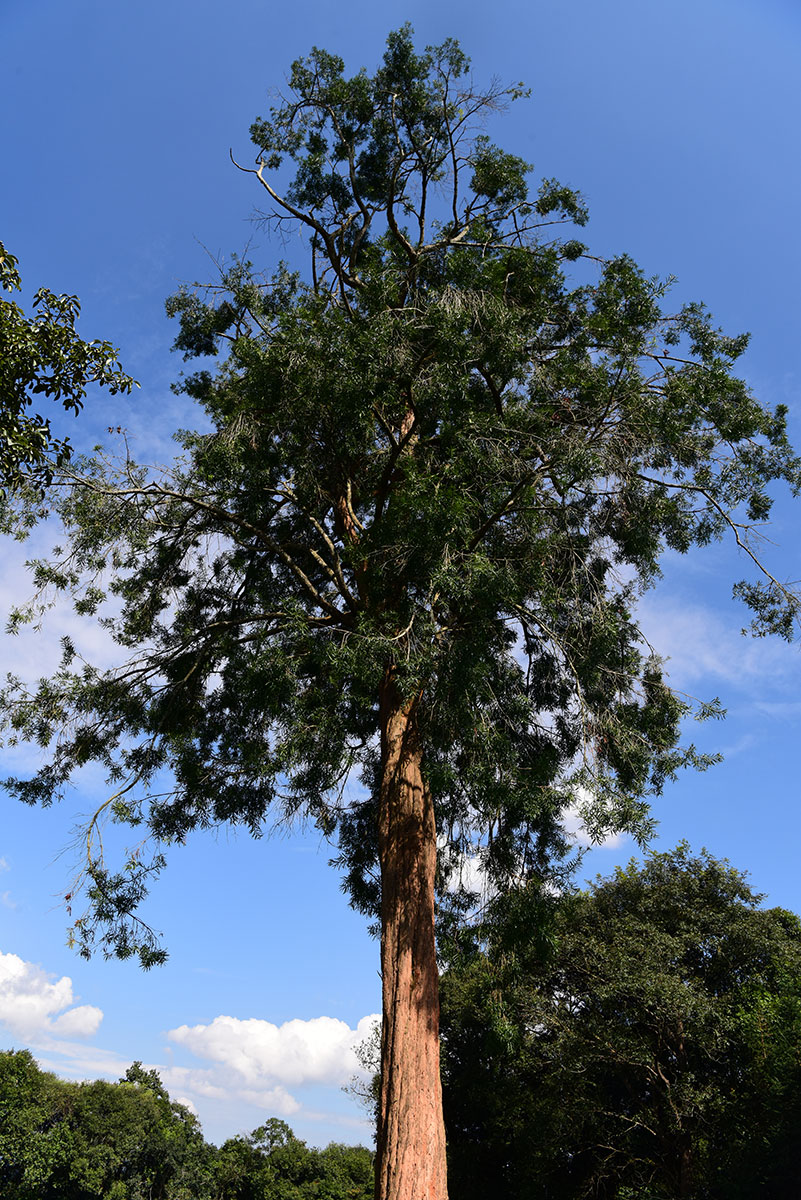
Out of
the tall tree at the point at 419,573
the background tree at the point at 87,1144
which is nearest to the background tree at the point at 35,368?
the tall tree at the point at 419,573

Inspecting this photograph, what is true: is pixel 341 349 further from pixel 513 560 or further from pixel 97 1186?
pixel 97 1186

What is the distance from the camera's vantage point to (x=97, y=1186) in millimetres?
35781

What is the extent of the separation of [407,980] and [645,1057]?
30.3ft

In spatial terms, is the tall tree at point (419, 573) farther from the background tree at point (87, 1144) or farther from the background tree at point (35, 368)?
the background tree at point (87, 1144)

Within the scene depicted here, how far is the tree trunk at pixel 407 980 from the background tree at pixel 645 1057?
5829mm

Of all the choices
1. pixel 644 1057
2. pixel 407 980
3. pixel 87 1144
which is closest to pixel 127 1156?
pixel 87 1144

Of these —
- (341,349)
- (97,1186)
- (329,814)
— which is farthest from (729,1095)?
(97,1186)

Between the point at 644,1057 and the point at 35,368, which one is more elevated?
the point at 35,368

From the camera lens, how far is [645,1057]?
13102 mm

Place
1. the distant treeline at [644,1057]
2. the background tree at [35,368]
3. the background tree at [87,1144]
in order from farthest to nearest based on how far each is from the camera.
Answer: the background tree at [87,1144]
the distant treeline at [644,1057]
the background tree at [35,368]

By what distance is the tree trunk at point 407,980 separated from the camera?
218 inches

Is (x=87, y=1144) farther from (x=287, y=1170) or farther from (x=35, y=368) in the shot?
(x=35, y=368)

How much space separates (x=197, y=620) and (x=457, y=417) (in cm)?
462

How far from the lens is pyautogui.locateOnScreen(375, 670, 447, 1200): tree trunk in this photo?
18.2 feet
